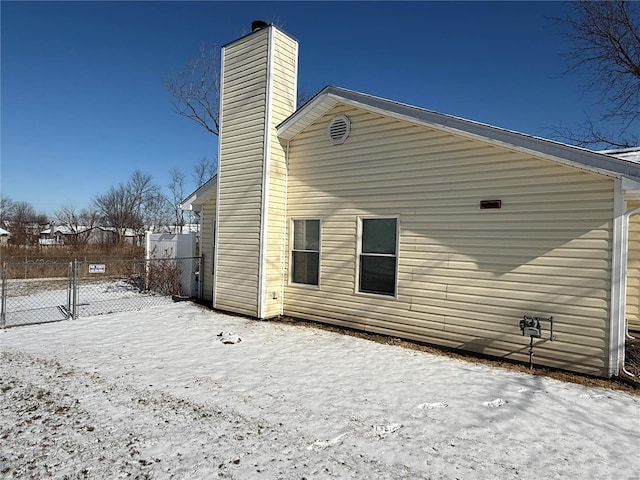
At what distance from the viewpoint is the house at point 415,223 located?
4691 mm

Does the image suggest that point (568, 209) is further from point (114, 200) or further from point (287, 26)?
point (114, 200)

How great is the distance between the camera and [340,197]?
277 inches

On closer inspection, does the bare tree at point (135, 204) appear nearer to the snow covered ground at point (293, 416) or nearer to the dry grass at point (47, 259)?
the dry grass at point (47, 259)

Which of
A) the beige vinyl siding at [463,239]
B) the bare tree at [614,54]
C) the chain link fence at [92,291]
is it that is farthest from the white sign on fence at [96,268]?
the bare tree at [614,54]

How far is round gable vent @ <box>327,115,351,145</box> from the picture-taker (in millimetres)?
6988

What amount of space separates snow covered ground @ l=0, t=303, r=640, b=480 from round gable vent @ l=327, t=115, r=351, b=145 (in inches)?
158

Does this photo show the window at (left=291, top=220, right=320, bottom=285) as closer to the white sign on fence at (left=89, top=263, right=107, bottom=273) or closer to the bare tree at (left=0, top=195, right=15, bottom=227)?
the white sign on fence at (left=89, top=263, right=107, bottom=273)

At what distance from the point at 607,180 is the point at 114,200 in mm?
45167

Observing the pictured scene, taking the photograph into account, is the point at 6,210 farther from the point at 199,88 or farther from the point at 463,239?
the point at 463,239

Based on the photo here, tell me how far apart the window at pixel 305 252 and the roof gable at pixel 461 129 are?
6.55 feet

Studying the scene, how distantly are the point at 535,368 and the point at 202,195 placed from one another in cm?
856

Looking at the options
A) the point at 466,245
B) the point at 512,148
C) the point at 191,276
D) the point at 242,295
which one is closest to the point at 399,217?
the point at 466,245

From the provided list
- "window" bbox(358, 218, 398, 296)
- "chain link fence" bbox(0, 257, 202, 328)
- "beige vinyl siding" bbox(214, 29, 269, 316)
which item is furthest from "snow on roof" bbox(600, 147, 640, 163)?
"chain link fence" bbox(0, 257, 202, 328)

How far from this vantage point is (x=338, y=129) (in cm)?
711
